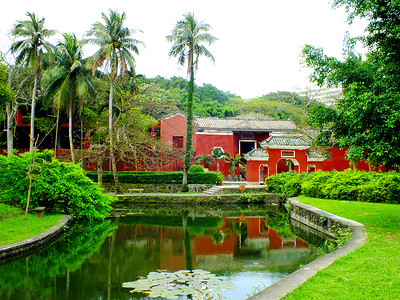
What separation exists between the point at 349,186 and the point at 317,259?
9.61 meters

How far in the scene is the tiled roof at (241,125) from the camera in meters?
28.6

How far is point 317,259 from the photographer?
6277 millimetres

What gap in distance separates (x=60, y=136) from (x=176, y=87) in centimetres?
1795

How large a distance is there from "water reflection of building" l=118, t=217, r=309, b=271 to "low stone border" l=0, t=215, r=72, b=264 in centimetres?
182

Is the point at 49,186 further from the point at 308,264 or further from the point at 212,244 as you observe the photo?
the point at 308,264

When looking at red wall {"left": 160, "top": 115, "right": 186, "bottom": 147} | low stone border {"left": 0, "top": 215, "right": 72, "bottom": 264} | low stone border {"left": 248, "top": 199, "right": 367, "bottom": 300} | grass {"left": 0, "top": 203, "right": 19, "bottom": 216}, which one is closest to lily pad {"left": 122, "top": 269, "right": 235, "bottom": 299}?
low stone border {"left": 248, "top": 199, "right": 367, "bottom": 300}

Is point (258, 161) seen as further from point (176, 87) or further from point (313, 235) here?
point (176, 87)

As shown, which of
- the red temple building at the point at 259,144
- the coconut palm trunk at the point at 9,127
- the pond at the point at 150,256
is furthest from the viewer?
the red temple building at the point at 259,144

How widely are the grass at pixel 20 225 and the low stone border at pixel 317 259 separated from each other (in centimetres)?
631

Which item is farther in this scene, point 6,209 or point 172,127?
point 172,127

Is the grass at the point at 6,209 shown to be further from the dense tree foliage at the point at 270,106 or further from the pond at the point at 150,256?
the dense tree foliage at the point at 270,106

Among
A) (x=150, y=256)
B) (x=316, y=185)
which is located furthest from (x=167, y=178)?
(x=150, y=256)

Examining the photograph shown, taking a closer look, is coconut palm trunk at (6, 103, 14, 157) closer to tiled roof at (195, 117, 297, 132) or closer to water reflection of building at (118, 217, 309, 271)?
tiled roof at (195, 117, 297, 132)

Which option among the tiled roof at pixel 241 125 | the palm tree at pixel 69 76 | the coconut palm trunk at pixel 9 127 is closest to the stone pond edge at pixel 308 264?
the palm tree at pixel 69 76
